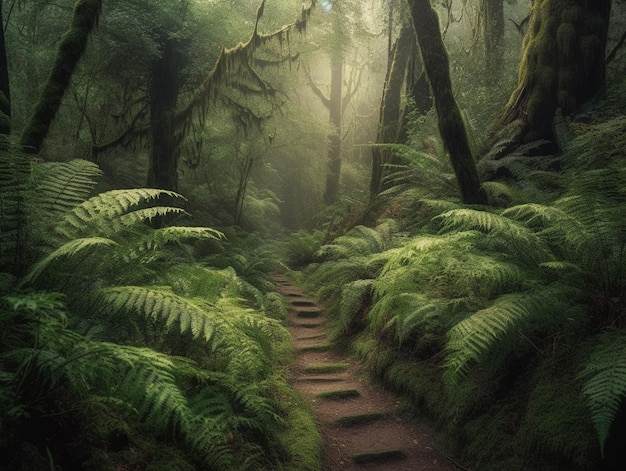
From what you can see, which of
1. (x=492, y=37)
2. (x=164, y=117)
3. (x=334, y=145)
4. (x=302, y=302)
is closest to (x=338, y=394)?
(x=302, y=302)

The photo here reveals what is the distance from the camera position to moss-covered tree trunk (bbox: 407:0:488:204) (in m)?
6.66

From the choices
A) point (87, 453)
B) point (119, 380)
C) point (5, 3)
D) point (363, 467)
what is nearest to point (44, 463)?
point (87, 453)

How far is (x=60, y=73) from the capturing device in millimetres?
5078

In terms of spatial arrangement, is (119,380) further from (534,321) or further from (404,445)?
(534,321)

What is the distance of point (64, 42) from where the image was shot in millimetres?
5234

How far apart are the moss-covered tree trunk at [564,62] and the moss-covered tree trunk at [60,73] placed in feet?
24.2

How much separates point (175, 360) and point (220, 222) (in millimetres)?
11295

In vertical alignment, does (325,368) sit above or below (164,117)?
below

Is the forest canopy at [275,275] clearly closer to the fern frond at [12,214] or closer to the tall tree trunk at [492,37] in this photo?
the fern frond at [12,214]

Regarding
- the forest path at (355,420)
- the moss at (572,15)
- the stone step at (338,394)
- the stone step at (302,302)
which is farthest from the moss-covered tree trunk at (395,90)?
the stone step at (338,394)

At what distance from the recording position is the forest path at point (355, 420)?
3.98 m

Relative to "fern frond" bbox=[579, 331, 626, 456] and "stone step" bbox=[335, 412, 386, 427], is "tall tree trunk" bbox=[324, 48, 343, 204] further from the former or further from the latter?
"fern frond" bbox=[579, 331, 626, 456]

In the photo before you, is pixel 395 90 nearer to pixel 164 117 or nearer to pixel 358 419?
pixel 164 117

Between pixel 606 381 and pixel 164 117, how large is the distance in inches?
374
